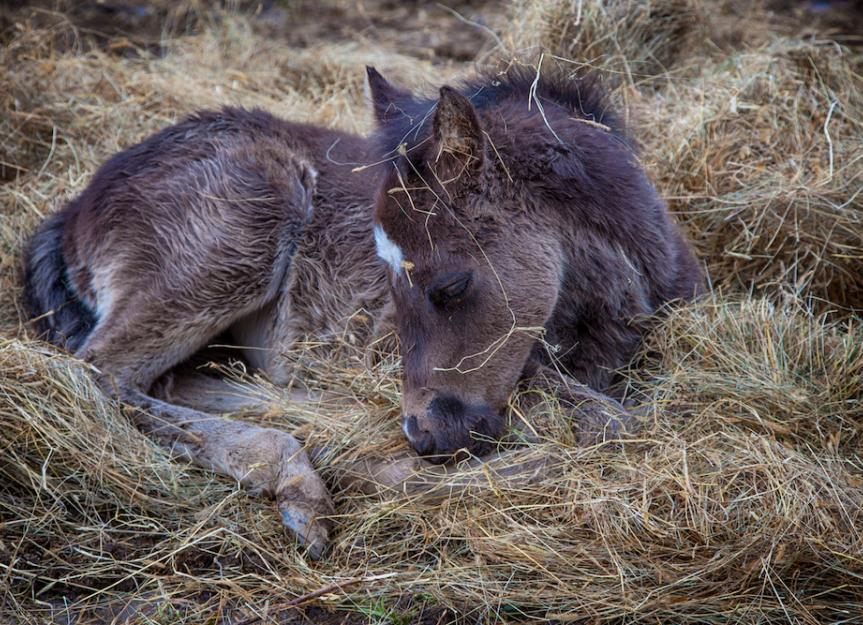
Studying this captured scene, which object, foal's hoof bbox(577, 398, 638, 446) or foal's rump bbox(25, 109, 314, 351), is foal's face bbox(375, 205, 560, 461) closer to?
foal's hoof bbox(577, 398, 638, 446)

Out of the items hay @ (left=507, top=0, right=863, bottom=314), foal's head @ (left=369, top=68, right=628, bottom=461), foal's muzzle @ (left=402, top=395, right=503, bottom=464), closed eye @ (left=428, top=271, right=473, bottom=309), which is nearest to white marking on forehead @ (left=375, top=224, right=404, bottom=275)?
foal's head @ (left=369, top=68, right=628, bottom=461)

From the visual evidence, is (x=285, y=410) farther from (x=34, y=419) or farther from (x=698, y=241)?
(x=698, y=241)

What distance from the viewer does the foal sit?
352 cm

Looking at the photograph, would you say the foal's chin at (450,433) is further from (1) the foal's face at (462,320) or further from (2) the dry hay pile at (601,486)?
(2) the dry hay pile at (601,486)

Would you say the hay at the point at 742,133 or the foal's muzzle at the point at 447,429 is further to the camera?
the hay at the point at 742,133

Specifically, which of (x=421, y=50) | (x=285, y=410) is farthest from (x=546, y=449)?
(x=421, y=50)

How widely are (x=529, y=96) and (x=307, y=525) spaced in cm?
203

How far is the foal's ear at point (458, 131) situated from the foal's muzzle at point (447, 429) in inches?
36.8

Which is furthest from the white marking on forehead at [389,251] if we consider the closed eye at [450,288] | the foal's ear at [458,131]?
the foal's ear at [458,131]

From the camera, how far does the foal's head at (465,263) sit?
3479 millimetres

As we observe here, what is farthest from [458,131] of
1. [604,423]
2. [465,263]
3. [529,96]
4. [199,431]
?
[199,431]

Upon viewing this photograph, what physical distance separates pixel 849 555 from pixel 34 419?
9.61 feet

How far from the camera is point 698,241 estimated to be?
491cm

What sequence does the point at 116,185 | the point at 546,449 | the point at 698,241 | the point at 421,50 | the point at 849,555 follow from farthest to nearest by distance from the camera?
the point at 421,50, the point at 698,241, the point at 116,185, the point at 546,449, the point at 849,555
